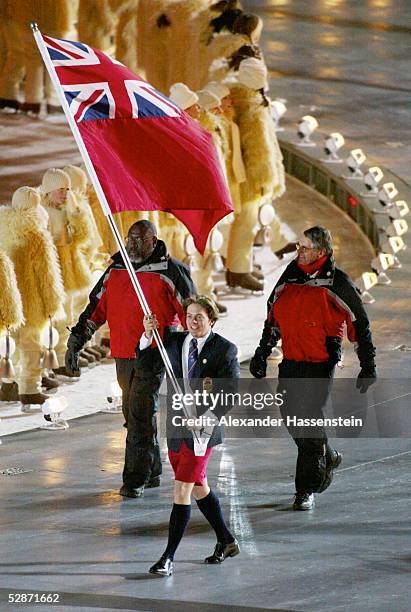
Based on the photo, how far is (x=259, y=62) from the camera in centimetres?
1683

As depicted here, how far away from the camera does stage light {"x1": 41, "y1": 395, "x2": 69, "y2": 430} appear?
12.8 metres

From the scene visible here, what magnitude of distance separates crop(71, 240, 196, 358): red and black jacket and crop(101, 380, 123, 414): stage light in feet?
6.53

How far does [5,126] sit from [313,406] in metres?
11.1

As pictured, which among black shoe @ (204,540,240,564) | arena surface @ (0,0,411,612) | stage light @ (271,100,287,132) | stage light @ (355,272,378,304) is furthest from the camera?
stage light @ (271,100,287,132)

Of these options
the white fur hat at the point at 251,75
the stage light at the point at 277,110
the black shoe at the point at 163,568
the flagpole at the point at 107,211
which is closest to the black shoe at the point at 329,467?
the flagpole at the point at 107,211

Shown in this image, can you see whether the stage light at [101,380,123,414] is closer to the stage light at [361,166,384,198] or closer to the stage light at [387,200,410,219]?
the stage light at [387,200,410,219]

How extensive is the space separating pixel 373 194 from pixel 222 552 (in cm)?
1091

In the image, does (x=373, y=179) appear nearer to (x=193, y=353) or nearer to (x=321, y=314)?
(x=321, y=314)

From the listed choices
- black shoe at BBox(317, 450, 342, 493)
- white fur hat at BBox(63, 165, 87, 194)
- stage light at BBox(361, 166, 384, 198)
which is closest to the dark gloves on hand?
black shoe at BBox(317, 450, 342, 493)

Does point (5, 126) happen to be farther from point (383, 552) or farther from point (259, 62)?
point (383, 552)

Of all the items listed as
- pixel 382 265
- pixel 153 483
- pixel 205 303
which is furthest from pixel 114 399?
pixel 382 265

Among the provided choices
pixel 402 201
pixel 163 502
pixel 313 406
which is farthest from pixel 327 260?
pixel 402 201

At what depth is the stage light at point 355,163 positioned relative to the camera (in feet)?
68.1

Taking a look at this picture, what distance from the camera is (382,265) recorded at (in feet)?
57.6
